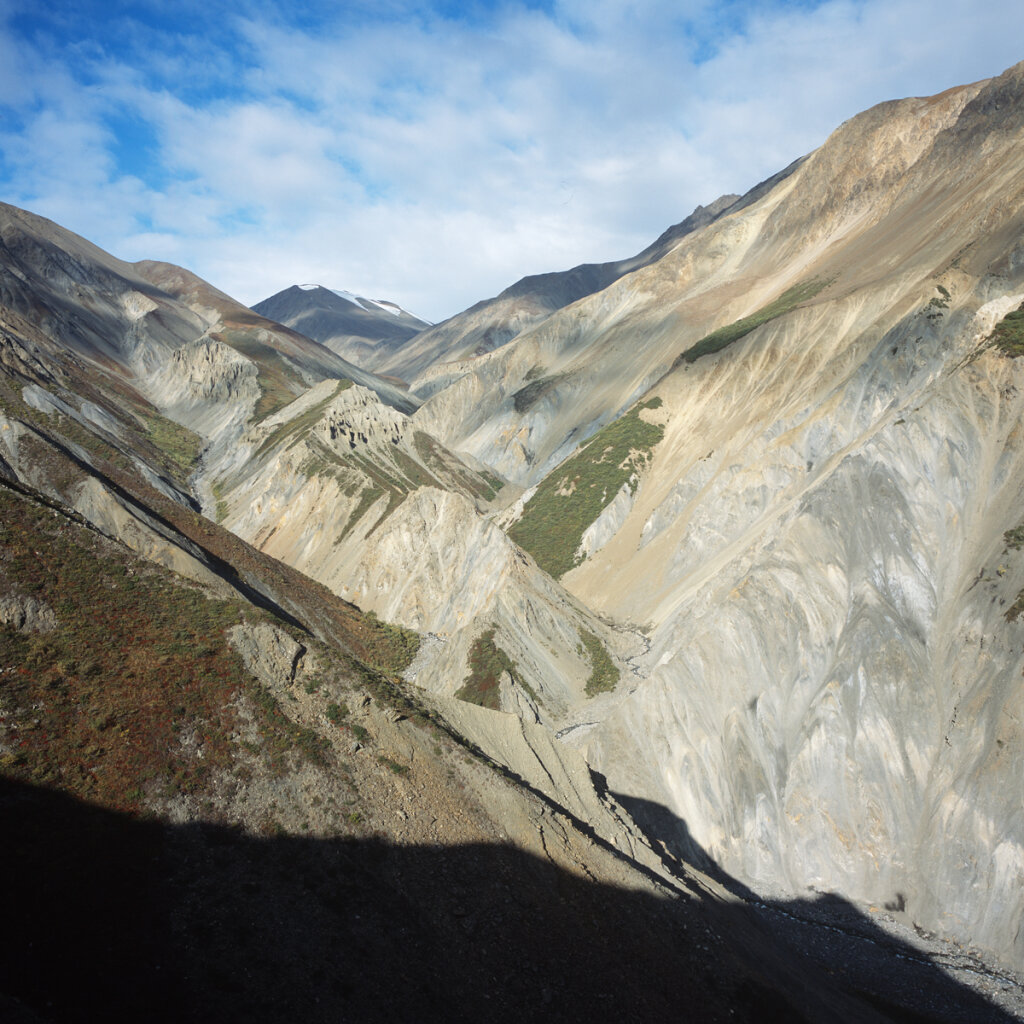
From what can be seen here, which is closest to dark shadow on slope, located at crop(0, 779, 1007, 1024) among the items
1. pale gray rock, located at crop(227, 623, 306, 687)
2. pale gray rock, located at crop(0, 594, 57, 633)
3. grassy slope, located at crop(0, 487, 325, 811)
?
grassy slope, located at crop(0, 487, 325, 811)

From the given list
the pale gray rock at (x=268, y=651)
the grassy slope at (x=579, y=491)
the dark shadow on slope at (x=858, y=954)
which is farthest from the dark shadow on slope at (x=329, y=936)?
the grassy slope at (x=579, y=491)

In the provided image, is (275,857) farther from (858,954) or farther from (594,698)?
(594,698)

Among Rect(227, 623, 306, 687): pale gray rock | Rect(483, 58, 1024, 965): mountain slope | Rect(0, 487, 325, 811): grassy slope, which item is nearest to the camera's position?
Rect(0, 487, 325, 811): grassy slope

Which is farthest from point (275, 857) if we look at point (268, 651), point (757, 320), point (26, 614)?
point (757, 320)

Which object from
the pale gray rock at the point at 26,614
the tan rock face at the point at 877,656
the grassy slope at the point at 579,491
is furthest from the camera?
the grassy slope at the point at 579,491

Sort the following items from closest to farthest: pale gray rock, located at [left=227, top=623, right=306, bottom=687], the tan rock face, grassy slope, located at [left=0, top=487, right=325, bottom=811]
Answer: grassy slope, located at [left=0, top=487, right=325, bottom=811] → pale gray rock, located at [left=227, top=623, right=306, bottom=687] → the tan rock face

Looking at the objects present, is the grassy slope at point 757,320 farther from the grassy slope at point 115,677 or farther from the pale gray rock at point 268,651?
the grassy slope at point 115,677

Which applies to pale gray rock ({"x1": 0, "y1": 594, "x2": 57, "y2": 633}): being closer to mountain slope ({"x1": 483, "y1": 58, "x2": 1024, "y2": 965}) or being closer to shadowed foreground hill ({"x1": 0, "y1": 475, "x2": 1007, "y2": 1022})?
shadowed foreground hill ({"x1": 0, "y1": 475, "x2": 1007, "y2": 1022})
